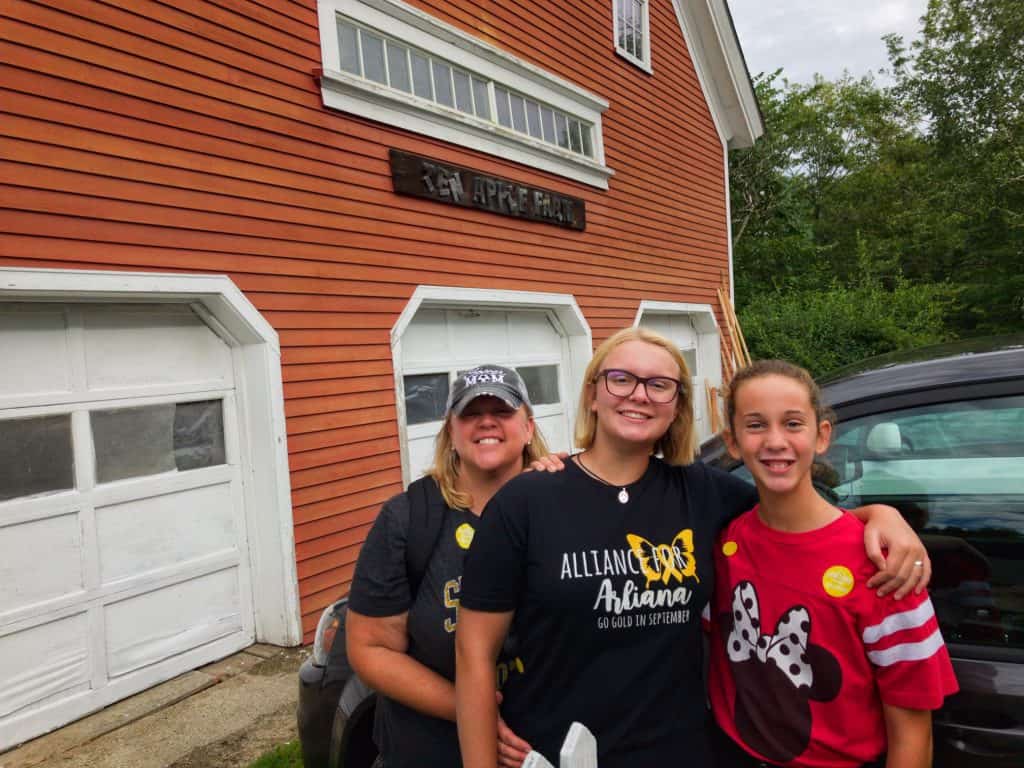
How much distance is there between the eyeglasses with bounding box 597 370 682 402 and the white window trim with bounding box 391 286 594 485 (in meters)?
3.60

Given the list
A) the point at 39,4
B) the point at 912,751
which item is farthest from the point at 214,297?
the point at 912,751

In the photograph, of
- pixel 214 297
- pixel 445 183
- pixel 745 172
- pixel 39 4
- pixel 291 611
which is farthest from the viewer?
pixel 745 172

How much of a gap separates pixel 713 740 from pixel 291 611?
145 inches

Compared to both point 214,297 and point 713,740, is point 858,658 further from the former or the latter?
point 214,297

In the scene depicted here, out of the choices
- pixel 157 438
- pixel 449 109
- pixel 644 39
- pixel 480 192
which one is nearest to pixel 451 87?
pixel 449 109

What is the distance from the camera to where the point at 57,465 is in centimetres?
369

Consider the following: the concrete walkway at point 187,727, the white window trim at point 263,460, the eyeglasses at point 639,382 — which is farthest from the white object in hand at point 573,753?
the white window trim at point 263,460

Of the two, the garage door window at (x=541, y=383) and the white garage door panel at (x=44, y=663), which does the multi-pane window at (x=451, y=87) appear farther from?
the white garage door panel at (x=44, y=663)

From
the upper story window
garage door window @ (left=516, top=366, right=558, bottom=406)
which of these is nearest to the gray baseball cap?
garage door window @ (left=516, top=366, right=558, bottom=406)

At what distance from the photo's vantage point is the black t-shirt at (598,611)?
4.49 ft

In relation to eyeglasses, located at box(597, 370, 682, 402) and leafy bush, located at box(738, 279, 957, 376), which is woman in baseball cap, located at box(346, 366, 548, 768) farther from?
leafy bush, located at box(738, 279, 957, 376)

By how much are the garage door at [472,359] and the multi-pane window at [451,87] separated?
189 centimetres

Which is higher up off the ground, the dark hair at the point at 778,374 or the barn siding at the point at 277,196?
the barn siding at the point at 277,196

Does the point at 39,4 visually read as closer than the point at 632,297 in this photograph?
Yes
